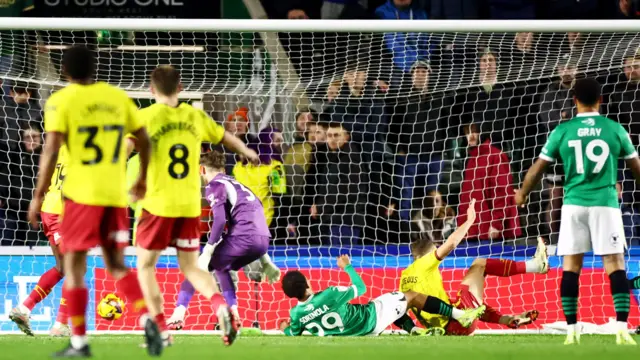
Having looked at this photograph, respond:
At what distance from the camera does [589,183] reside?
8.99 m

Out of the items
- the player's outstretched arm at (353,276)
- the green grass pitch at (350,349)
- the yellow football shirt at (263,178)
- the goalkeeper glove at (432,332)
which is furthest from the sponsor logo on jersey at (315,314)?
the yellow football shirt at (263,178)

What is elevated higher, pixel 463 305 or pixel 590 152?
pixel 590 152

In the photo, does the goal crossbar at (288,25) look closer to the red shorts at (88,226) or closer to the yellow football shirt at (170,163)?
the yellow football shirt at (170,163)

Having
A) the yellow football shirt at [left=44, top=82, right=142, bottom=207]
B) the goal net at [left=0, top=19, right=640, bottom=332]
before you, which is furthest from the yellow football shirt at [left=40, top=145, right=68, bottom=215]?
the yellow football shirt at [left=44, top=82, right=142, bottom=207]

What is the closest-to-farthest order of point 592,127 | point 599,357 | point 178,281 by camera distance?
point 599,357, point 592,127, point 178,281

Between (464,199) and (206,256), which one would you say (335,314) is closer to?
(206,256)

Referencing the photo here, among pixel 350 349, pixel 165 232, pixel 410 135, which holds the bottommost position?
pixel 350 349

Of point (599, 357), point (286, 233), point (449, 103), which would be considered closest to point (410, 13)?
point (449, 103)

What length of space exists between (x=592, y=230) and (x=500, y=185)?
12.2 ft

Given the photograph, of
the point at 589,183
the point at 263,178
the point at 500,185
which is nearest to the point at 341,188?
the point at 263,178

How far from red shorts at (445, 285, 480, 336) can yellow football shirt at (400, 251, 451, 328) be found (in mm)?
85

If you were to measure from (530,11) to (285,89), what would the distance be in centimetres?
299

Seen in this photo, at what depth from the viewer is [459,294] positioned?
11547mm

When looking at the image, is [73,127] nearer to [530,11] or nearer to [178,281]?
[178,281]
